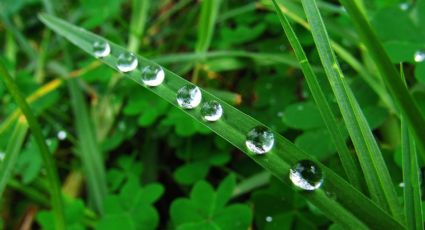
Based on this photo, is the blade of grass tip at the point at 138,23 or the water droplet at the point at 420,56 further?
the blade of grass tip at the point at 138,23

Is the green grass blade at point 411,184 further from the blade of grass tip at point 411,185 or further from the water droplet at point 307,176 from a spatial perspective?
the water droplet at point 307,176

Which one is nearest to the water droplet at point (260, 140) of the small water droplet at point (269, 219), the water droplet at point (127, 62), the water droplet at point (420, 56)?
the water droplet at point (127, 62)

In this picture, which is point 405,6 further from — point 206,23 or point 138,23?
point 138,23

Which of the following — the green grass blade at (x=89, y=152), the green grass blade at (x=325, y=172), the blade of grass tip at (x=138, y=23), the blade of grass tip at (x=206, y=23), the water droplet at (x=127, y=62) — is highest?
the blade of grass tip at (x=138, y=23)

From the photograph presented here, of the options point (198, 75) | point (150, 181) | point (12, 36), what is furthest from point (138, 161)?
point (12, 36)

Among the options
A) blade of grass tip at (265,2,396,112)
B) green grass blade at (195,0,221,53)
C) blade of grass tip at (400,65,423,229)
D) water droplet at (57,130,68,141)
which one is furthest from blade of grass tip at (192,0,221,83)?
blade of grass tip at (400,65,423,229)

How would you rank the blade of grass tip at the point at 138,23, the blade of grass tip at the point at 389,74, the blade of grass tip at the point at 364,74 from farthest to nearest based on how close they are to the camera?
the blade of grass tip at the point at 138,23, the blade of grass tip at the point at 364,74, the blade of grass tip at the point at 389,74

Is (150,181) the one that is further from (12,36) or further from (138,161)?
(12,36)
